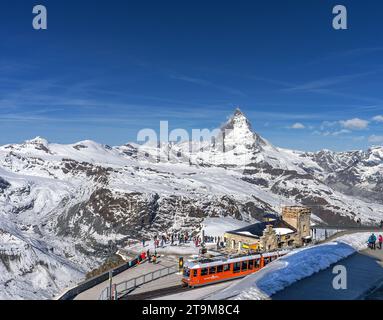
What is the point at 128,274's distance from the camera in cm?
4056

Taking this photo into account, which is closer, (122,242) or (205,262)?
(205,262)

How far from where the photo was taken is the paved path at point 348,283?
30266 millimetres

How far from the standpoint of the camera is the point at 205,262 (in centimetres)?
3691

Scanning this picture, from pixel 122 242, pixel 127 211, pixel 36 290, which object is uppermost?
pixel 127 211

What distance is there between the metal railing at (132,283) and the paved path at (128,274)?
120 cm

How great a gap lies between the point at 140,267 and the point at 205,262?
10.7 metres

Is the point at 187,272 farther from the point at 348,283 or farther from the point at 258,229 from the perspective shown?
the point at 258,229

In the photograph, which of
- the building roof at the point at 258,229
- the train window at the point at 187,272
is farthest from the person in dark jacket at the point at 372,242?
the train window at the point at 187,272

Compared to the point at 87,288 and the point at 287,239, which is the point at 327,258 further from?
the point at 87,288

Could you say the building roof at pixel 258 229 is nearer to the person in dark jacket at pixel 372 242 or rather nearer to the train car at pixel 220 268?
the train car at pixel 220 268

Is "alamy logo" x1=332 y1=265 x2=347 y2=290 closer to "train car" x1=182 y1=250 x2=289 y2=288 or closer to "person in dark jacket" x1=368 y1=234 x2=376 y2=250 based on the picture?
"train car" x1=182 y1=250 x2=289 y2=288
